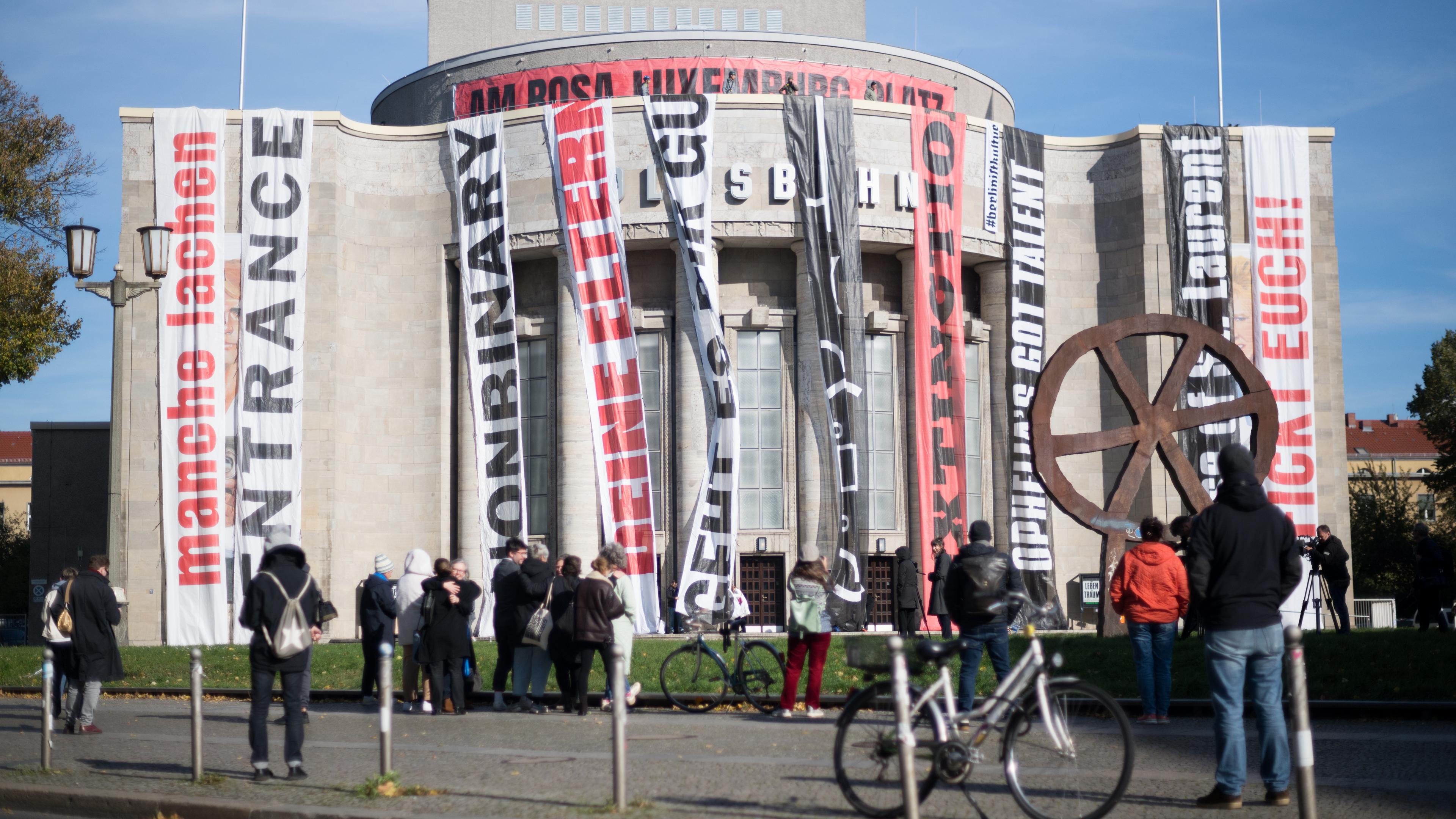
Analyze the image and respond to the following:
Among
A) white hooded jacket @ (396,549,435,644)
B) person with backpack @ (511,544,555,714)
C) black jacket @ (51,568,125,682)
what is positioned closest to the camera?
black jacket @ (51,568,125,682)

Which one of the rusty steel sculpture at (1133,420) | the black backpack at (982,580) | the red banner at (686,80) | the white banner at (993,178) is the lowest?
the black backpack at (982,580)

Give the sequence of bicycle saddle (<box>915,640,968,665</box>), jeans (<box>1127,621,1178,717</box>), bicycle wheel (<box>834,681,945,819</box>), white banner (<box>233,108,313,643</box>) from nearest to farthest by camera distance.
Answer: bicycle wheel (<box>834,681,945,819</box>) → bicycle saddle (<box>915,640,968,665</box>) → jeans (<box>1127,621,1178,717</box>) → white banner (<box>233,108,313,643</box>)

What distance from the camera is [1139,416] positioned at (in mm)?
22016

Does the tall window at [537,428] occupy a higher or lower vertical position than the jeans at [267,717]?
higher

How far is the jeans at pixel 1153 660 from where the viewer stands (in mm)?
12500

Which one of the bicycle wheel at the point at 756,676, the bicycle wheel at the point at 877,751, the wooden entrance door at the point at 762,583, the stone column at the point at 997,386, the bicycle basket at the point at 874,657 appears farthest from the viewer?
the stone column at the point at 997,386

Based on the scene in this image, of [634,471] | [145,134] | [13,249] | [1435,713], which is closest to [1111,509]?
[1435,713]

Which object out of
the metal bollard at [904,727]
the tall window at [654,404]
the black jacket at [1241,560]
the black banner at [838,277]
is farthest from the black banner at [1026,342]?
the metal bollard at [904,727]

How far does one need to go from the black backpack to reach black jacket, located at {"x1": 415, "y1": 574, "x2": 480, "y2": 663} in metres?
5.51

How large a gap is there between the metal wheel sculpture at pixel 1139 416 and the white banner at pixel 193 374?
20.3 meters

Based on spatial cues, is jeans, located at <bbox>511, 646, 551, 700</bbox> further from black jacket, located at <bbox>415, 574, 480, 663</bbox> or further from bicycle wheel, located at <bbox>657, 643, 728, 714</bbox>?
bicycle wheel, located at <bbox>657, 643, 728, 714</bbox>

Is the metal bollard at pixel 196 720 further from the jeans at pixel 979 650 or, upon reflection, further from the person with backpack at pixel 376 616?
the jeans at pixel 979 650

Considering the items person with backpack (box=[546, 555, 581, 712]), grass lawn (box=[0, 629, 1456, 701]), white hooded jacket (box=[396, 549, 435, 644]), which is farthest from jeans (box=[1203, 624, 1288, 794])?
white hooded jacket (box=[396, 549, 435, 644])

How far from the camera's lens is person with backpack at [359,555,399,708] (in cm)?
1527
